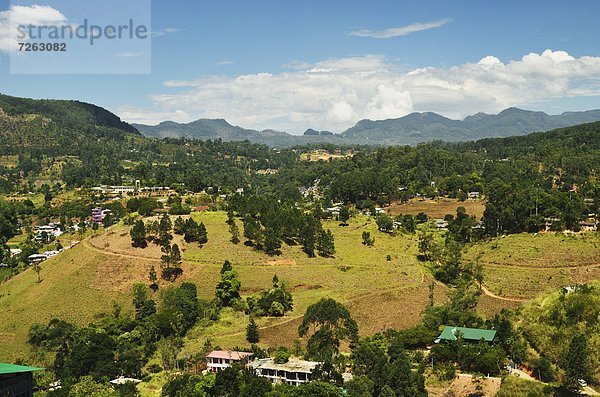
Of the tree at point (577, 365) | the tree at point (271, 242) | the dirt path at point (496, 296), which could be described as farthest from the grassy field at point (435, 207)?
the tree at point (577, 365)

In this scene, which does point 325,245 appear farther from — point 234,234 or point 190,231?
point 190,231

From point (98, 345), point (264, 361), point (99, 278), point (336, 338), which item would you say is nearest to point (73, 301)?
point (99, 278)

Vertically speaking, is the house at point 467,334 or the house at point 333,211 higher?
the house at point 333,211

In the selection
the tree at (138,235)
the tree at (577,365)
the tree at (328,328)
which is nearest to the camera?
the tree at (577,365)

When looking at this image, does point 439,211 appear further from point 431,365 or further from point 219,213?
point 431,365

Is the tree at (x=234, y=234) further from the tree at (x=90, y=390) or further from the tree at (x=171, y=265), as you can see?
the tree at (x=90, y=390)

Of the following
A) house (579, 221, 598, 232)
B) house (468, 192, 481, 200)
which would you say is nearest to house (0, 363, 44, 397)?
house (579, 221, 598, 232)
